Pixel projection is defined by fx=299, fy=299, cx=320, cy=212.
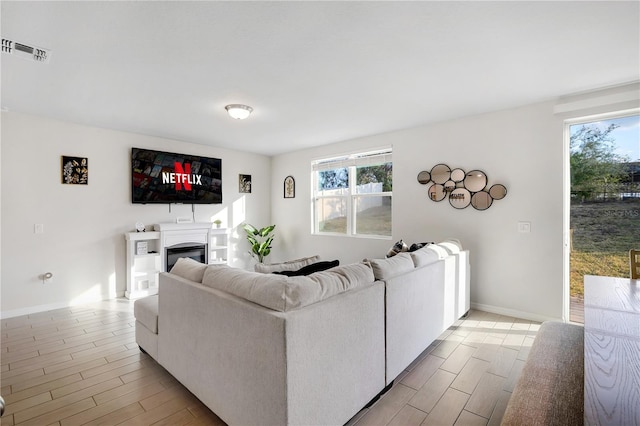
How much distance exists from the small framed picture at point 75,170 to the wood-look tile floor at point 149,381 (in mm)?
1813

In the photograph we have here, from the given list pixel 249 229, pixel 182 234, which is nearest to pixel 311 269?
pixel 182 234

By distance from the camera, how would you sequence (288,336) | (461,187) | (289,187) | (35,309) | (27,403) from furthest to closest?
1. (289,187)
2. (461,187)
3. (35,309)
4. (27,403)
5. (288,336)

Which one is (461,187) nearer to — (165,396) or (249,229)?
(165,396)

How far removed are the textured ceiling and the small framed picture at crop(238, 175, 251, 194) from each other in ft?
7.16

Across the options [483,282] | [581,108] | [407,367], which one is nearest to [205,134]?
[407,367]

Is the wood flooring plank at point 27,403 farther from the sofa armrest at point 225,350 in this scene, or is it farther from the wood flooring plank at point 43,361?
the sofa armrest at point 225,350

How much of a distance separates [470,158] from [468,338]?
2.12m

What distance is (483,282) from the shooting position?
366 cm

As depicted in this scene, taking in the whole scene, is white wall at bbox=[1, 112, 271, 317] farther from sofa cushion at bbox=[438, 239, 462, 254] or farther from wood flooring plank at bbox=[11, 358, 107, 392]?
sofa cushion at bbox=[438, 239, 462, 254]

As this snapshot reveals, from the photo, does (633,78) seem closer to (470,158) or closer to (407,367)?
(470,158)

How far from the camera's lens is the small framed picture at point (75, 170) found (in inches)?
153

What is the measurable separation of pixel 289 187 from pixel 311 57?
150 inches

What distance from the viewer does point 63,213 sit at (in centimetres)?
389

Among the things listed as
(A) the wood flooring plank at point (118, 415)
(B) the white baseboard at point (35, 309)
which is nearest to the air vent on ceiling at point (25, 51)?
(A) the wood flooring plank at point (118, 415)
